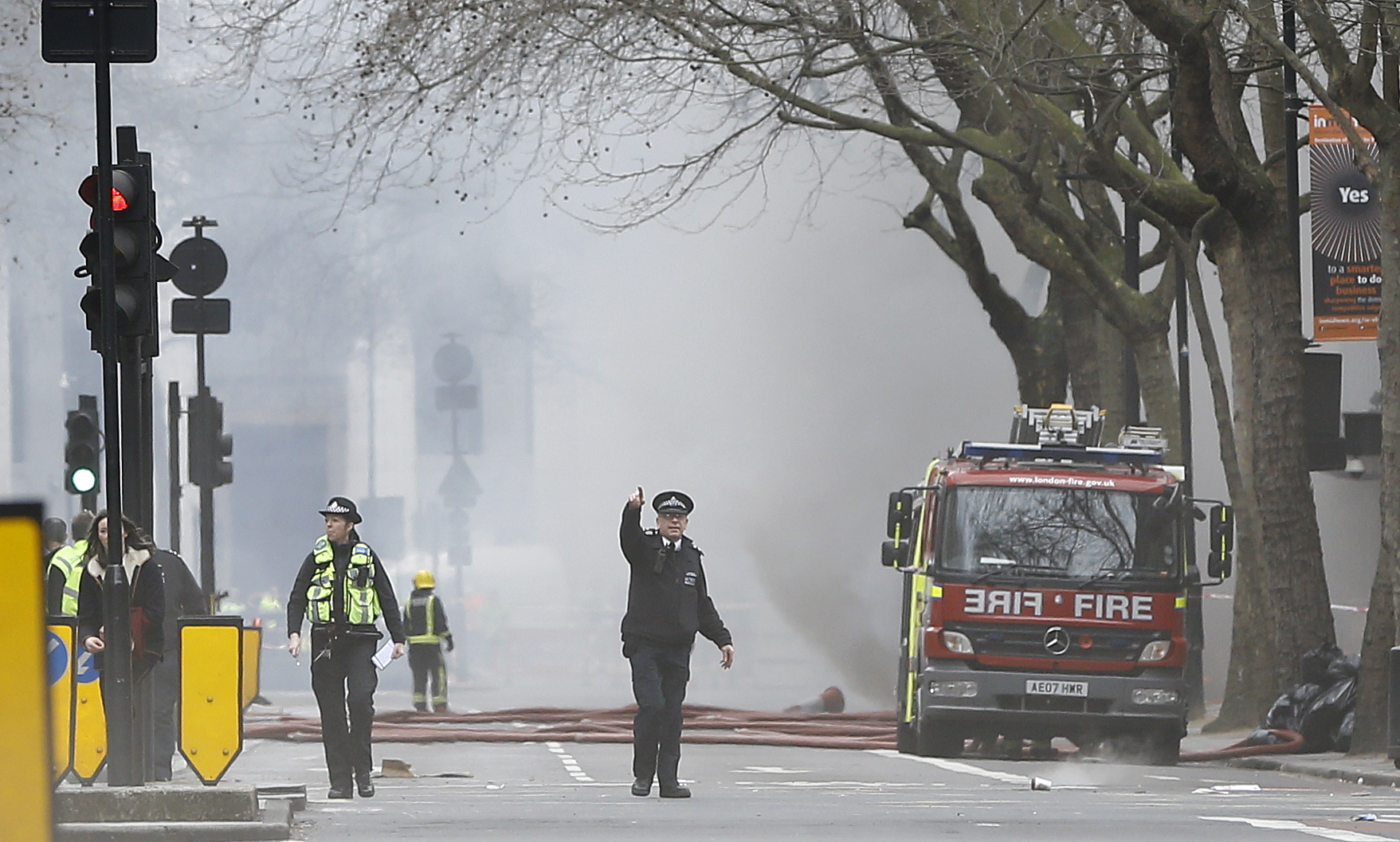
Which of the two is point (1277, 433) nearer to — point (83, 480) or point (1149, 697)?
point (1149, 697)

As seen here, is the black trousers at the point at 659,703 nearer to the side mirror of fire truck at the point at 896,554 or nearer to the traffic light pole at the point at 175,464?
the side mirror of fire truck at the point at 896,554

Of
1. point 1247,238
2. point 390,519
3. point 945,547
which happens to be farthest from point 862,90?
point 390,519

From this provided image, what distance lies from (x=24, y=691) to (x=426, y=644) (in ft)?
76.8

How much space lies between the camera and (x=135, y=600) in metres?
10.9

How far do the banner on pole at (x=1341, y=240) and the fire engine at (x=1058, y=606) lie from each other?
2690mm

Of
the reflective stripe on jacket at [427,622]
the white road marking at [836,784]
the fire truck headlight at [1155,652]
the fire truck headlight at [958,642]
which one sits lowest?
the white road marking at [836,784]

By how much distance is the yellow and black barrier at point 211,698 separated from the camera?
10.3 meters

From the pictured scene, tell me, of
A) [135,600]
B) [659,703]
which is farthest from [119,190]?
[659,703]

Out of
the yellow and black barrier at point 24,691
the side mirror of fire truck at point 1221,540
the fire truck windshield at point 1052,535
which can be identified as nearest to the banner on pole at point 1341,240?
the side mirror of fire truck at point 1221,540

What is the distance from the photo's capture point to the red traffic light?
31.4ft

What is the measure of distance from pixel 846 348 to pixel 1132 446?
20.7 meters

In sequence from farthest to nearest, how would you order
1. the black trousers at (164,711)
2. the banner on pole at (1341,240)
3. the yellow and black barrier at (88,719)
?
the banner on pole at (1341,240) < the black trousers at (164,711) < the yellow and black barrier at (88,719)

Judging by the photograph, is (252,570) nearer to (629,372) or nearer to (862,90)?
(629,372)

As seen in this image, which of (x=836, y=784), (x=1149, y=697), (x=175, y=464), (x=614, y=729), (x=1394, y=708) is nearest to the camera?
(x=836, y=784)
